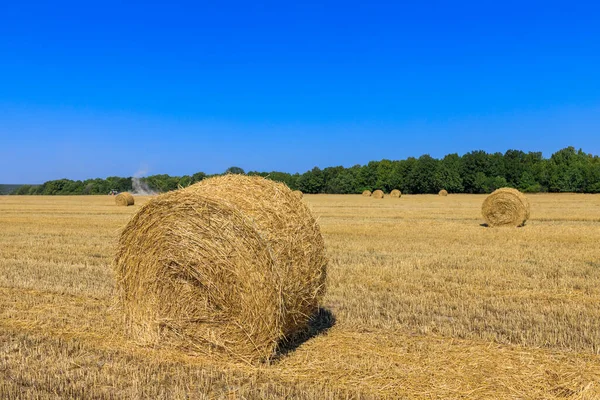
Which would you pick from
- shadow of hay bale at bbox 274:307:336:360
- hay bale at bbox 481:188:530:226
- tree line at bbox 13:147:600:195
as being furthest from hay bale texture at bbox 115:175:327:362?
tree line at bbox 13:147:600:195

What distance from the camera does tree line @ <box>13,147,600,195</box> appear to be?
68938 millimetres

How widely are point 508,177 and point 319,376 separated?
76716 mm

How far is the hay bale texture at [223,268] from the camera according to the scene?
546 cm

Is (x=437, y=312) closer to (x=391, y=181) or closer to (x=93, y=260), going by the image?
(x=93, y=260)

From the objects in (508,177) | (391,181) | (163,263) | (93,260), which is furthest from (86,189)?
(163,263)

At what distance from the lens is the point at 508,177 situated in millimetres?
75500

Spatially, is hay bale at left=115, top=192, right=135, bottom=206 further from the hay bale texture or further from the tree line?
the hay bale texture

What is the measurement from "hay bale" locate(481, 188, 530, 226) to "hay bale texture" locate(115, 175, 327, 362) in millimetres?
15093

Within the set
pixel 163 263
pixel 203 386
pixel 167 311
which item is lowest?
pixel 203 386

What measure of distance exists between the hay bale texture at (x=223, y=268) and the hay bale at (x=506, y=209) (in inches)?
594

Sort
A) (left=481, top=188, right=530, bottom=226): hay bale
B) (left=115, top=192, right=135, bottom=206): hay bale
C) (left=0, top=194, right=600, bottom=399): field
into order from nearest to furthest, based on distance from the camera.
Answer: (left=0, top=194, right=600, bottom=399): field, (left=481, top=188, right=530, bottom=226): hay bale, (left=115, top=192, right=135, bottom=206): hay bale

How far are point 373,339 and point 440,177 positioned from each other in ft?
237

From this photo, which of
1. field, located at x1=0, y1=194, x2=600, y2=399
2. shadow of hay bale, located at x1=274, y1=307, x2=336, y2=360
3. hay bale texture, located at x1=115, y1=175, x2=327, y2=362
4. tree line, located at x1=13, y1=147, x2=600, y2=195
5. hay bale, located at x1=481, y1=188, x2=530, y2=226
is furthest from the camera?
tree line, located at x1=13, y1=147, x2=600, y2=195

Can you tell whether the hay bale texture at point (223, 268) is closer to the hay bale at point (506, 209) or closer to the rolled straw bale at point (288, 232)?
the rolled straw bale at point (288, 232)
